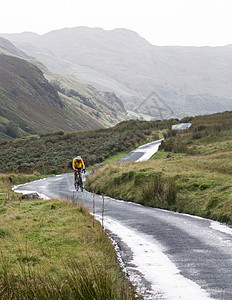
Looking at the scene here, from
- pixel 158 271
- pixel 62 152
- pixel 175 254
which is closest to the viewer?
pixel 158 271

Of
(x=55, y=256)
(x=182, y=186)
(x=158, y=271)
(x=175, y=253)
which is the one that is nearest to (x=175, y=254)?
(x=175, y=253)

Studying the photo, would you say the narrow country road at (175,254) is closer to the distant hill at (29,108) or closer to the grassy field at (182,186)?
the grassy field at (182,186)

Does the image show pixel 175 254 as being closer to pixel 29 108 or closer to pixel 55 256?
pixel 55 256

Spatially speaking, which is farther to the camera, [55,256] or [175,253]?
[175,253]

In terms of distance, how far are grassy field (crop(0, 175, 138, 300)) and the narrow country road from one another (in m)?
0.54

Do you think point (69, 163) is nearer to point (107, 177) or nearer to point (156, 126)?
point (107, 177)

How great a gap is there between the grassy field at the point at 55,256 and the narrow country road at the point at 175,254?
543 millimetres

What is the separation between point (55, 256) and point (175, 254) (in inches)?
111

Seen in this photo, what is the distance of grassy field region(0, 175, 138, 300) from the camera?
4.75m

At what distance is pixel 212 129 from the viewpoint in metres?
38.6

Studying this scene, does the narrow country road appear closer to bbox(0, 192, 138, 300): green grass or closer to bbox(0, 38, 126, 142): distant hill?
bbox(0, 192, 138, 300): green grass

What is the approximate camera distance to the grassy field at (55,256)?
475cm

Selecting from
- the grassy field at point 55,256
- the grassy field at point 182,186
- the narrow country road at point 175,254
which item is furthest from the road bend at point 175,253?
the grassy field at point 182,186

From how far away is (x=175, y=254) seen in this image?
8.45m
